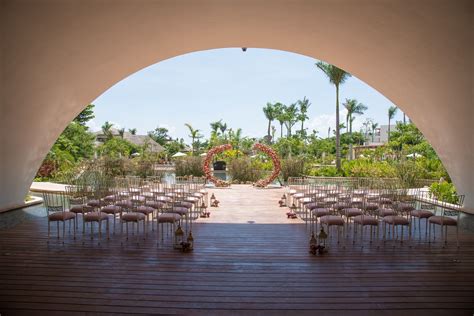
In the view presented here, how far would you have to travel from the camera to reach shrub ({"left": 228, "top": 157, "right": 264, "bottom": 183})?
1911cm

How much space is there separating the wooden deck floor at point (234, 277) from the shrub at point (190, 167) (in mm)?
12268

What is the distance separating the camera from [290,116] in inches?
1877

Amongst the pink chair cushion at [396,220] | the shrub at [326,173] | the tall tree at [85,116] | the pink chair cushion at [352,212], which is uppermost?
the tall tree at [85,116]

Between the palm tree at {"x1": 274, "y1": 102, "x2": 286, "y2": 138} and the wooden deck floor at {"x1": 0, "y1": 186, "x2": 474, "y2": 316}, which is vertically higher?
the palm tree at {"x1": 274, "y1": 102, "x2": 286, "y2": 138}

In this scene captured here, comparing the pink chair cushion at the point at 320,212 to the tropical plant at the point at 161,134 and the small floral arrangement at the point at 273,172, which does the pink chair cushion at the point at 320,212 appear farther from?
the tropical plant at the point at 161,134

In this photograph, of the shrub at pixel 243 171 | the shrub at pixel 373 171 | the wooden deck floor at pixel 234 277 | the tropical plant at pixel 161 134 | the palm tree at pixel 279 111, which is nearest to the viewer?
the wooden deck floor at pixel 234 277

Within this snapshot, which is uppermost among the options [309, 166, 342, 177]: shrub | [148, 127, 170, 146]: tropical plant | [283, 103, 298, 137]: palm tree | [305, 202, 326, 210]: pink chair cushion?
[283, 103, 298, 137]: palm tree

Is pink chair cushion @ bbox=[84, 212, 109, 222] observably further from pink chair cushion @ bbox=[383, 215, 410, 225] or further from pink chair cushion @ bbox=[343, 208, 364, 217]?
pink chair cushion @ bbox=[383, 215, 410, 225]

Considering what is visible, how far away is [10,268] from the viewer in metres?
5.16

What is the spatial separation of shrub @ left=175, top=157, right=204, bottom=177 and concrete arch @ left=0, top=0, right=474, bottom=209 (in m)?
9.64

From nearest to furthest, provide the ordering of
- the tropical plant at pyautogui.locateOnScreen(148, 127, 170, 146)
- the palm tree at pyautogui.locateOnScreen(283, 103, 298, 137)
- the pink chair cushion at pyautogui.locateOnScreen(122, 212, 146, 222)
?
1. the pink chair cushion at pyautogui.locateOnScreen(122, 212, 146, 222)
2. the palm tree at pyautogui.locateOnScreen(283, 103, 298, 137)
3. the tropical plant at pyautogui.locateOnScreen(148, 127, 170, 146)

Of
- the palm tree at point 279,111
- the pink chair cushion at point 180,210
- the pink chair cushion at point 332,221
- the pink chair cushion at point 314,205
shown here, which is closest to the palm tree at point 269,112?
the palm tree at point 279,111

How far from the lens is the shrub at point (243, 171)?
19109 mm

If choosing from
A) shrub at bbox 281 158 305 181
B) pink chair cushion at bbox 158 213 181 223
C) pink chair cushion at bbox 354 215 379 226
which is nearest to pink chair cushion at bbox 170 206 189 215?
pink chair cushion at bbox 158 213 181 223
